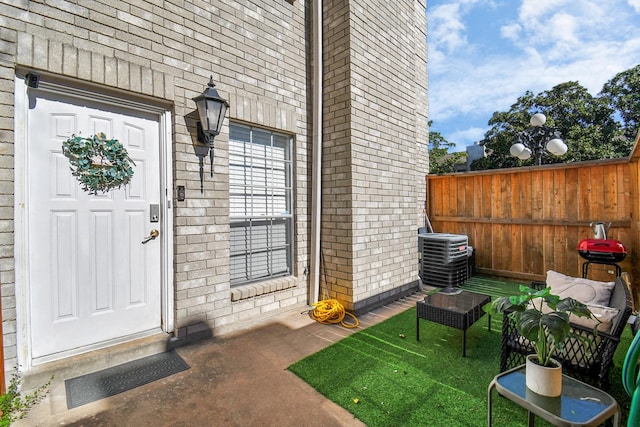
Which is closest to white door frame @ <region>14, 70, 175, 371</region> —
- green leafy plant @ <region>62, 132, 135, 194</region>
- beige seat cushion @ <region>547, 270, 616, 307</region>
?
green leafy plant @ <region>62, 132, 135, 194</region>

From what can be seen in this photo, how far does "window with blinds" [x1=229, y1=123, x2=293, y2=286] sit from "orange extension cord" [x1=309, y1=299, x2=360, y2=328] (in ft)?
1.97

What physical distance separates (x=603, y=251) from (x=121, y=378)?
549 centimetres

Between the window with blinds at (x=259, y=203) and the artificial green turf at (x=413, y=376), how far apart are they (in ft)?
4.18

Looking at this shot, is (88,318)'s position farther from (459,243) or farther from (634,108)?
(634,108)

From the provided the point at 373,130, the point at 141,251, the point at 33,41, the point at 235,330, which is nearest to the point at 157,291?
the point at 141,251

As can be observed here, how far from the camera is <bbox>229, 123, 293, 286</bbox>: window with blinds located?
336 cm

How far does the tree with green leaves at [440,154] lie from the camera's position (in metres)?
17.4

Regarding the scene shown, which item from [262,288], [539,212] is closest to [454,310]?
[262,288]

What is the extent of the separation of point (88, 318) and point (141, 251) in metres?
0.64

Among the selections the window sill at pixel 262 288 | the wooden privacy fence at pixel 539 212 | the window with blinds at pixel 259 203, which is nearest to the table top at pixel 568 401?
the window sill at pixel 262 288

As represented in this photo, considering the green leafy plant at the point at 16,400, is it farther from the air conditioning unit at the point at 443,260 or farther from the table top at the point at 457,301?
the air conditioning unit at the point at 443,260

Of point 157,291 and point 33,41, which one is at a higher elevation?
point 33,41

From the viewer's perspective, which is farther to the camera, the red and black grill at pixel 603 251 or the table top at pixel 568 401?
the red and black grill at pixel 603 251

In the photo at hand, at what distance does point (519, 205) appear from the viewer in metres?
5.27
